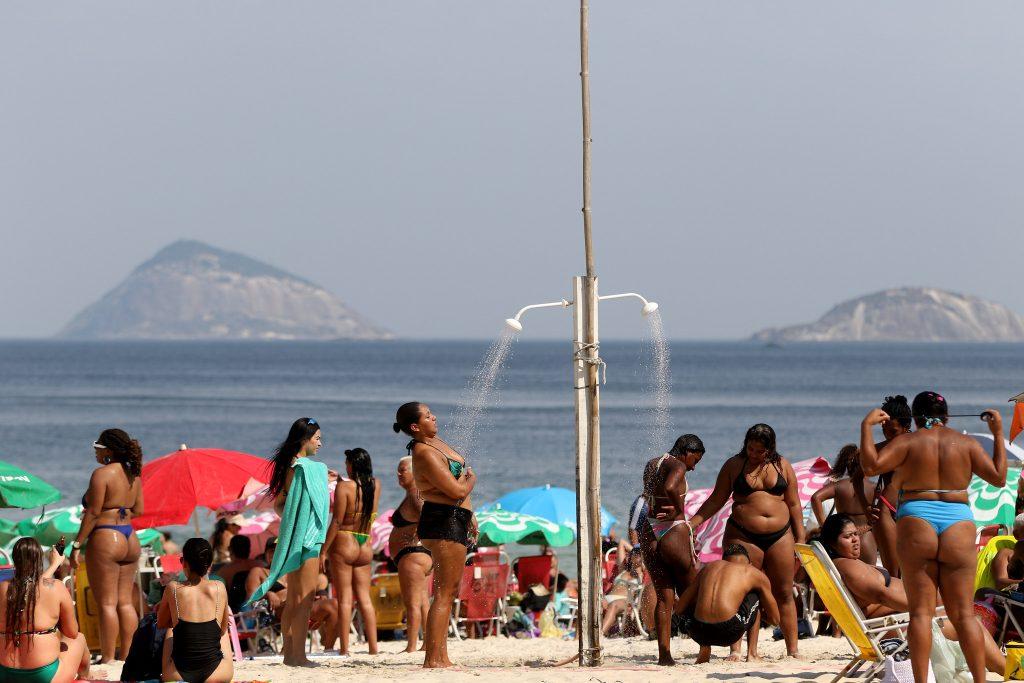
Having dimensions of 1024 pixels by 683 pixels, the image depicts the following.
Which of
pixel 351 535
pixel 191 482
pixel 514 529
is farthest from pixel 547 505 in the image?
pixel 351 535

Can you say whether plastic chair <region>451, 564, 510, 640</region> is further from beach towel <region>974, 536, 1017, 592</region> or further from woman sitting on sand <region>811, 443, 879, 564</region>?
beach towel <region>974, 536, 1017, 592</region>

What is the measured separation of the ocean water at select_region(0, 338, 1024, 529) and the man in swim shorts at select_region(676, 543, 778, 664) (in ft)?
2.52

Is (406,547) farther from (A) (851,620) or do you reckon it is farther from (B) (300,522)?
(A) (851,620)

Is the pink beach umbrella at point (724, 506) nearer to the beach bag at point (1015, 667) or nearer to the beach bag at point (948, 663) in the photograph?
the beach bag at point (1015, 667)

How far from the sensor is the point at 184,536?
20141mm

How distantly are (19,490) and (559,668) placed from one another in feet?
15.7

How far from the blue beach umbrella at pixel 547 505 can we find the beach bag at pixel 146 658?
675cm

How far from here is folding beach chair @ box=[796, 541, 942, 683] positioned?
22.6ft

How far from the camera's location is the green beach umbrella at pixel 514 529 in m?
12.5

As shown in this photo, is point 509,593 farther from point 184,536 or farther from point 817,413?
point 817,413

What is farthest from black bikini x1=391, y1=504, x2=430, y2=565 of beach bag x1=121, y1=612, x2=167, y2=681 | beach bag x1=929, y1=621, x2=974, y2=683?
beach bag x1=929, y1=621, x2=974, y2=683

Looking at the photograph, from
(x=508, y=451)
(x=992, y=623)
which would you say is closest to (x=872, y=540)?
(x=992, y=623)

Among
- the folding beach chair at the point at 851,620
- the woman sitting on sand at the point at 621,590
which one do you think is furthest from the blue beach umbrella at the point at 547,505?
the folding beach chair at the point at 851,620

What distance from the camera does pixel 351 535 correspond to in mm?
8812
